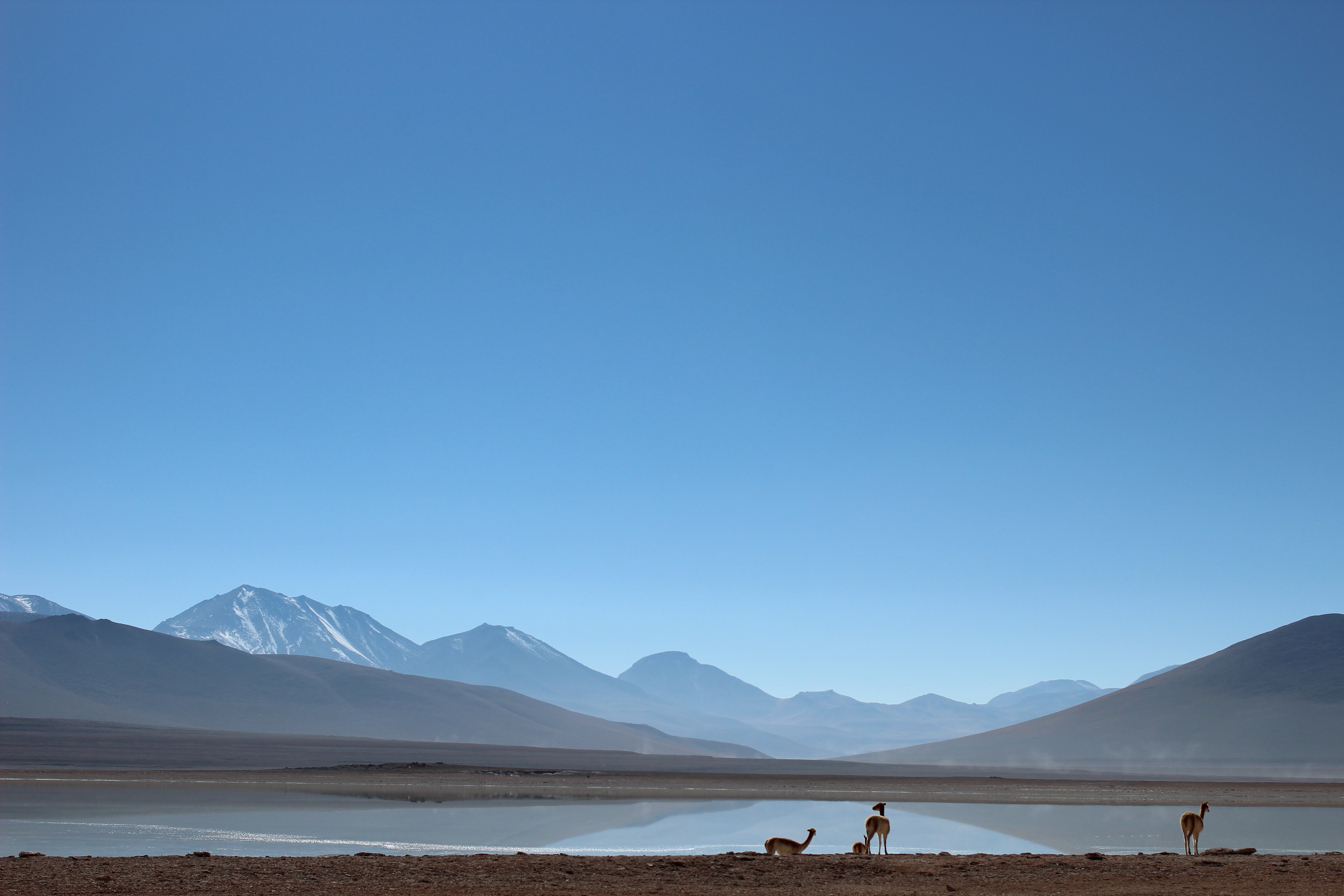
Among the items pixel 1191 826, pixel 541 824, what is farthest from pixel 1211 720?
pixel 541 824

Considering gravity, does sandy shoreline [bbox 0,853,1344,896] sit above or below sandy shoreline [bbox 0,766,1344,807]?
above

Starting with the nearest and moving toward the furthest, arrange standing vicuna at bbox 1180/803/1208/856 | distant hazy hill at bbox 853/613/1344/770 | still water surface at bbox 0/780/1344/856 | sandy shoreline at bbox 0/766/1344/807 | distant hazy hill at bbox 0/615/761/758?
standing vicuna at bbox 1180/803/1208/856, still water surface at bbox 0/780/1344/856, sandy shoreline at bbox 0/766/1344/807, distant hazy hill at bbox 853/613/1344/770, distant hazy hill at bbox 0/615/761/758

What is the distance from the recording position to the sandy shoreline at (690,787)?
40.2m

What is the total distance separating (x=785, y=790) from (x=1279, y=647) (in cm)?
12970

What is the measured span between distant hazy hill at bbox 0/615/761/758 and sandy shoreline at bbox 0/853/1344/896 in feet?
486

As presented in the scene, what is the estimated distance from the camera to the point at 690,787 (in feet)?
155

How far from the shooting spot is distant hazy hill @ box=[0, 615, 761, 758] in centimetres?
15475

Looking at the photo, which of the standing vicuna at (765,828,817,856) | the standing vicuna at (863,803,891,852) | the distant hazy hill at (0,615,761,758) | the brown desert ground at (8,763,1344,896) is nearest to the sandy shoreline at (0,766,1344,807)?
the standing vicuna at (863,803,891,852)

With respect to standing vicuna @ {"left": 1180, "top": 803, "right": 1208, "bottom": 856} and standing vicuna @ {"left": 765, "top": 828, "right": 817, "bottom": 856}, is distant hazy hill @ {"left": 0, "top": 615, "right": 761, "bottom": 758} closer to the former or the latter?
standing vicuna @ {"left": 765, "top": 828, "right": 817, "bottom": 856}

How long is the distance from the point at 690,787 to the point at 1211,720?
10721 centimetres

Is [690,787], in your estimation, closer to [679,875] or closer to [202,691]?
[679,875]

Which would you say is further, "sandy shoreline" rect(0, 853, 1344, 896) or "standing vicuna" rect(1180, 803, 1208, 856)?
"standing vicuna" rect(1180, 803, 1208, 856)

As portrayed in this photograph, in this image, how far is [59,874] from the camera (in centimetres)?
1376

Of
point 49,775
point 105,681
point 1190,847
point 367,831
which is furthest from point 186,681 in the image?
point 1190,847
